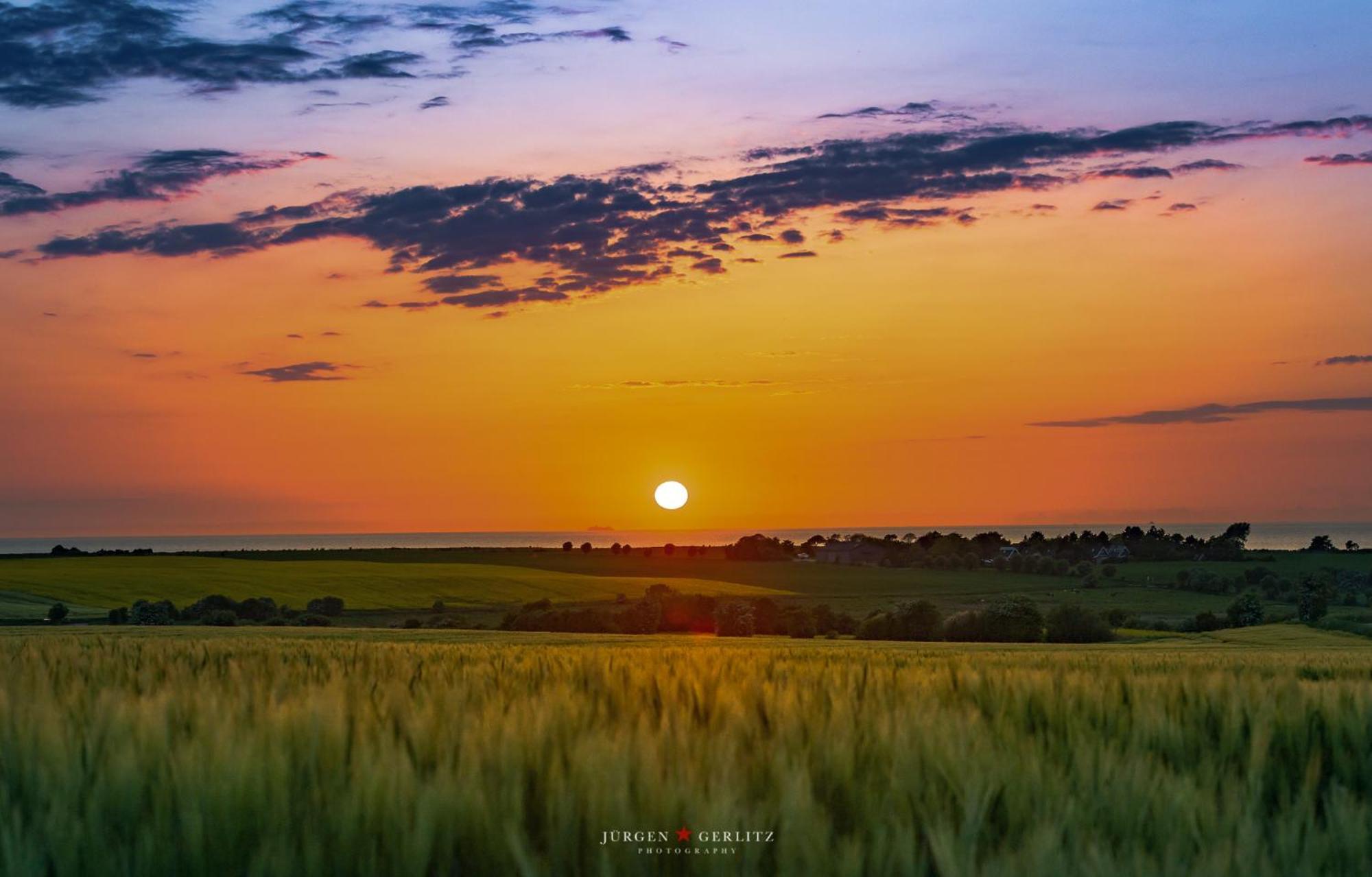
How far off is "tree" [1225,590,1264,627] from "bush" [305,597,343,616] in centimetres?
6272

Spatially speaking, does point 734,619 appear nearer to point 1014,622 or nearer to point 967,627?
point 967,627

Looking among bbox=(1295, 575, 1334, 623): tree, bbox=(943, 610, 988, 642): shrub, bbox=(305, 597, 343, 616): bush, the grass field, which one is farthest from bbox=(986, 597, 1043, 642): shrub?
bbox=(305, 597, 343, 616): bush

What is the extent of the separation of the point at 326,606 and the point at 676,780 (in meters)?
81.8

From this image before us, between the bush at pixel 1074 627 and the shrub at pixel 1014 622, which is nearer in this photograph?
the shrub at pixel 1014 622

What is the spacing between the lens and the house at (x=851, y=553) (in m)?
162

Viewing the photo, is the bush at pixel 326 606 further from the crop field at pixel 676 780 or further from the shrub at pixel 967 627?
the crop field at pixel 676 780

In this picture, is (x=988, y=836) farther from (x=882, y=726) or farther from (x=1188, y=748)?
(x=1188, y=748)

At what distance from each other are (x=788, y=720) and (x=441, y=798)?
1161 millimetres

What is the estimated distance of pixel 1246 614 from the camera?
7906cm

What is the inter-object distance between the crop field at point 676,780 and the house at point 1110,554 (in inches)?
5656

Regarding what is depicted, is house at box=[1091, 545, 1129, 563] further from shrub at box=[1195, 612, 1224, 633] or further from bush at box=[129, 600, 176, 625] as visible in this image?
bush at box=[129, 600, 176, 625]

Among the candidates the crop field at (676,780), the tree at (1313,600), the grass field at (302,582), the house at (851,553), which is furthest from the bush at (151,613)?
the house at (851,553)

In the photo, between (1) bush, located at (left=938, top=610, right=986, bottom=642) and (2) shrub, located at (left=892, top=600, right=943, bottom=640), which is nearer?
(1) bush, located at (left=938, top=610, right=986, bottom=642)

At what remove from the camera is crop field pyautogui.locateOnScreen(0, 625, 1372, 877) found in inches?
76.2
